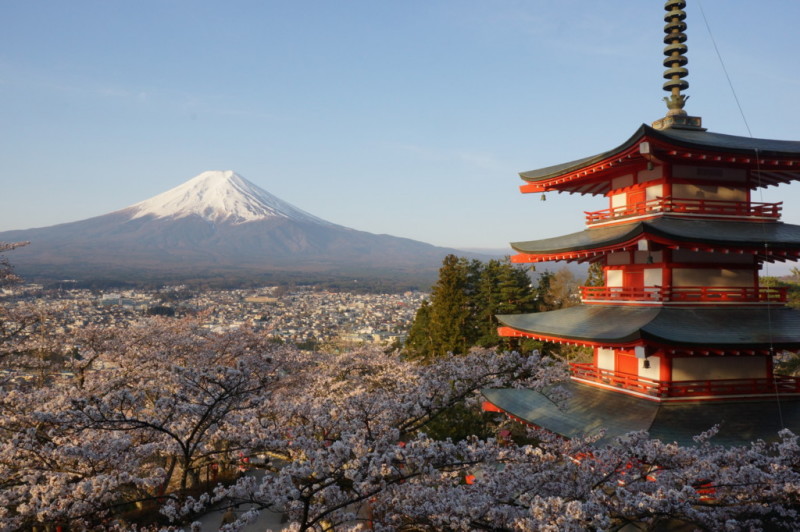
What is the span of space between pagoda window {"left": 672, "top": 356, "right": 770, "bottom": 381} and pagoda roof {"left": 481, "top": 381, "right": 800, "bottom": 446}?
1.75 feet

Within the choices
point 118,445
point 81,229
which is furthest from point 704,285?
point 81,229

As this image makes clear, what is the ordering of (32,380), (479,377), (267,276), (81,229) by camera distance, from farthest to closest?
(81,229) → (267,276) → (32,380) → (479,377)

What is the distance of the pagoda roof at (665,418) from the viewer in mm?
8383

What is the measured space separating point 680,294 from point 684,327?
1117 millimetres

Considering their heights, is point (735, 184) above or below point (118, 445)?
above

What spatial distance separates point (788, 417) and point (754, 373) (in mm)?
1015

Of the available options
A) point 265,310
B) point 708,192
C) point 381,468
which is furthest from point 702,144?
point 265,310

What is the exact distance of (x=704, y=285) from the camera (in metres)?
10.2

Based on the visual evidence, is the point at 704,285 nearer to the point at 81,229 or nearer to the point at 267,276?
the point at 267,276

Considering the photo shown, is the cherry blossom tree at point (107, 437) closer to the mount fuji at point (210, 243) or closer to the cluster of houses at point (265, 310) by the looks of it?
the cluster of houses at point (265, 310)

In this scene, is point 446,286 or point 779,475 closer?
point 779,475

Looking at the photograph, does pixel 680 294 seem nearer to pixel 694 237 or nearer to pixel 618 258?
pixel 694 237

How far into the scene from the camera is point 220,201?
565ft

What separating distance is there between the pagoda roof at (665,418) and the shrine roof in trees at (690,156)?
15.1 ft
